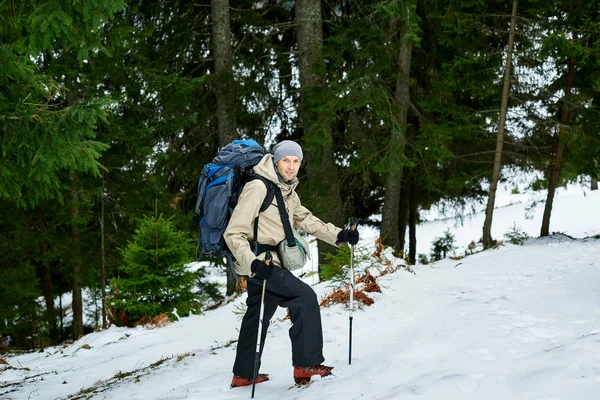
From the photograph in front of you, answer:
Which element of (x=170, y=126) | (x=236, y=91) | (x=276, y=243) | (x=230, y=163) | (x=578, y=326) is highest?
(x=236, y=91)

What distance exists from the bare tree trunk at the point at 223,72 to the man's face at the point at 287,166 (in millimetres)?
8902

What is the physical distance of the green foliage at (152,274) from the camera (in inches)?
335

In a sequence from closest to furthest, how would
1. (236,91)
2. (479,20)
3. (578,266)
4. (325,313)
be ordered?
(325,313), (578,266), (236,91), (479,20)

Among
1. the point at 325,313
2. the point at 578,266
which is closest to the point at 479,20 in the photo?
the point at 578,266

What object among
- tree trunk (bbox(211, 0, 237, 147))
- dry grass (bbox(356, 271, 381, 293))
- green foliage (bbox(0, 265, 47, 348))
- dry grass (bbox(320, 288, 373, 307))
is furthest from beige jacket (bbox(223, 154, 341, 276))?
green foliage (bbox(0, 265, 47, 348))

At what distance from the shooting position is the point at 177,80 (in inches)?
462

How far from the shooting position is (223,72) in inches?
494

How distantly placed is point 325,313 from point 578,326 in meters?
3.07

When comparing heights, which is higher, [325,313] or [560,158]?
[560,158]

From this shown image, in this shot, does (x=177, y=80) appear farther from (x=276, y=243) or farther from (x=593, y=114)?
(x=593, y=114)

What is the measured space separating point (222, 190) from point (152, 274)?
4973 millimetres

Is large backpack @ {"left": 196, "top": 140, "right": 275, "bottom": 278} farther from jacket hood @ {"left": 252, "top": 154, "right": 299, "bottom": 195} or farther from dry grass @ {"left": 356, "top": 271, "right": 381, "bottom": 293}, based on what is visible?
dry grass @ {"left": 356, "top": 271, "right": 381, "bottom": 293}

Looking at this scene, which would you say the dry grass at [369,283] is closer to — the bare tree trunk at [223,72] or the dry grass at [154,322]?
the dry grass at [154,322]

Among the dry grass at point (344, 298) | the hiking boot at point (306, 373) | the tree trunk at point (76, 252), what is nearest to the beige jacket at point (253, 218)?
the hiking boot at point (306, 373)
